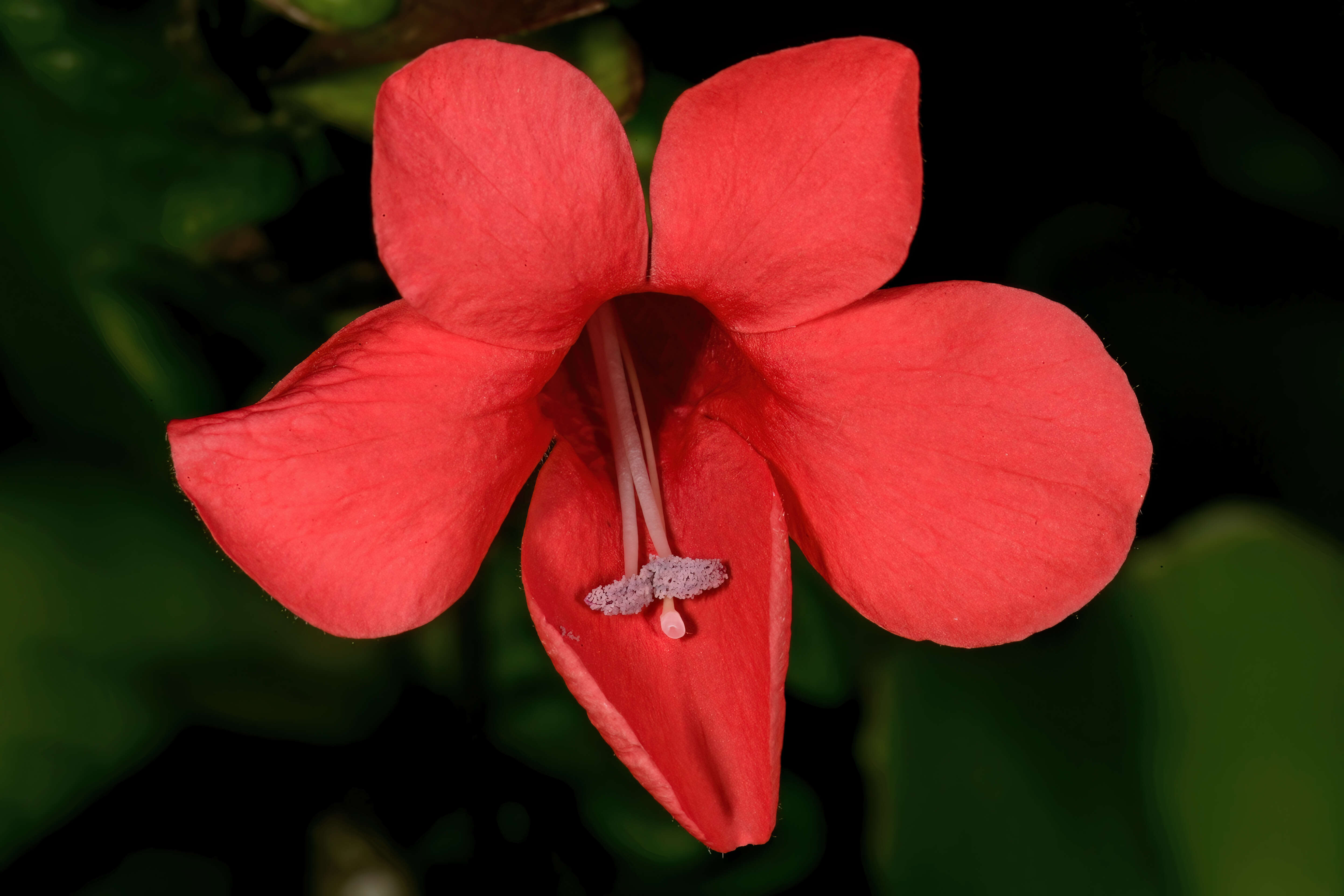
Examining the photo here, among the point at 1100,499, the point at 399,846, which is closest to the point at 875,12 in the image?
the point at 1100,499

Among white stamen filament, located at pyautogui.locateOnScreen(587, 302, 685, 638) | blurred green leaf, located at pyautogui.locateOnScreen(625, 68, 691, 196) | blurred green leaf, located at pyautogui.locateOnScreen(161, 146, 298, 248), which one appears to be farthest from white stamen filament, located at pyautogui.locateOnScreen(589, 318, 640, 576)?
Answer: blurred green leaf, located at pyautogui.locateOnScreen(161, 146, 298, 248)

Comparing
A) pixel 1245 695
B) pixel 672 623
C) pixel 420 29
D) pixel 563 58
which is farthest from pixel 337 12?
pixel 1245 695

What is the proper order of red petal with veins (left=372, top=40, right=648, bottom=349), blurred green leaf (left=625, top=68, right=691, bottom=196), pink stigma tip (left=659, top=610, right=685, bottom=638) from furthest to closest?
blurred green leaf (left=625, top=68, right=691, bottom=196)
pink stigma tip (left=659, top=610, right=685, bottom=638)
red petal with veins (left=372, top=40, right=648, bottom=349)

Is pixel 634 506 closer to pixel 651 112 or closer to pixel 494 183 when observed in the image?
pixel 494 183

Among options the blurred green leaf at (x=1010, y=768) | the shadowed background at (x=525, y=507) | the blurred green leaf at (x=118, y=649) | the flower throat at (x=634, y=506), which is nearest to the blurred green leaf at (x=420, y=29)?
the shadowed background at (x=525, y=507)

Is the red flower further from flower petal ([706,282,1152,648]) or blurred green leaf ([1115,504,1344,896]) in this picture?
blurred green leaf ([1115,504,1344,896])

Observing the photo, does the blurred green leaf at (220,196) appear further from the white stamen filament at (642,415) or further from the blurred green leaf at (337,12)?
the white stamen filament at (642,415)
